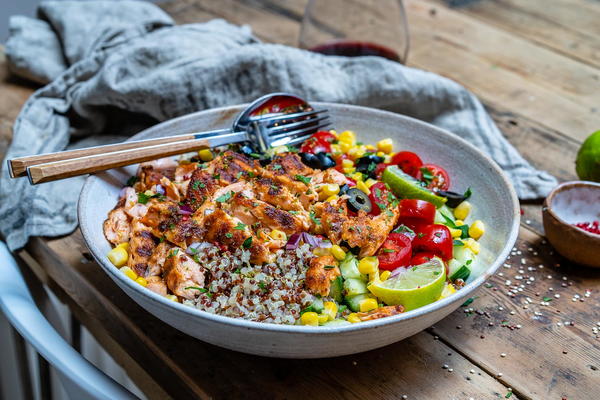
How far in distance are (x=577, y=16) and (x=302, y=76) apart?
1.99 metres

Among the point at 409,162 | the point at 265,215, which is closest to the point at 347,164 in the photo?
the point at 409,162

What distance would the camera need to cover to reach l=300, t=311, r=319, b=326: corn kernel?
151 cm

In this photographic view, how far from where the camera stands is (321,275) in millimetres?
1624

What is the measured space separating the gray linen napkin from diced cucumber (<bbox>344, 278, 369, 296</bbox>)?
39.0 inches

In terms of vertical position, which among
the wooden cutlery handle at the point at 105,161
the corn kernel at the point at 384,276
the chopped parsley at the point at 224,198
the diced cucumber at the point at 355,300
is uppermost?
the wooden cutlery handle at the point at 105,161

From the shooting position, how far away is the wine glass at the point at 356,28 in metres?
2.95

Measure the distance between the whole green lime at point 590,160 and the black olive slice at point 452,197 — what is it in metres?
0.55

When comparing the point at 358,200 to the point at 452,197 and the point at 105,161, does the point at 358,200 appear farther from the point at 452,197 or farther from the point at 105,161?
the point at 105,161

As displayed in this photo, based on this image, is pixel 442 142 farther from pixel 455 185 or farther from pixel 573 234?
pixel 573 234

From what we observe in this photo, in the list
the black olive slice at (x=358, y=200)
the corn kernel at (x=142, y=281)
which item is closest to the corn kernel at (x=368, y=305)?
the black olive slice at (x=358, y=200)

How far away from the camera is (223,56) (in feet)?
8.66

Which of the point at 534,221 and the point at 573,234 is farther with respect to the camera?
the point at 534,221

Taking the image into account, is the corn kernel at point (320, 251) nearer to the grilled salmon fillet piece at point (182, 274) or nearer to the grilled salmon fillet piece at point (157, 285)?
the grilled salmon fillet piece at point (182, 274)

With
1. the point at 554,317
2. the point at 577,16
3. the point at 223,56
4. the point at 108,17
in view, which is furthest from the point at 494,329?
the point at 577,16
